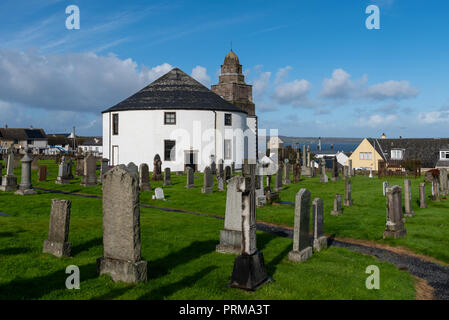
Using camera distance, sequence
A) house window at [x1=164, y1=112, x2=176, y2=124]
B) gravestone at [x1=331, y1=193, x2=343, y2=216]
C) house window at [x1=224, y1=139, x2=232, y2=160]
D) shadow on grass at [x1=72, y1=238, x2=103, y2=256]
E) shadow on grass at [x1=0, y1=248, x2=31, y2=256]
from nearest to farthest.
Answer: shadow on grass at [x1=0, y1=248, x2=31, y2=256], shadow on grass at [x1=72, y1=238, x2=103, y2=256], gravestone at [x1=331, y1=193, x2=343, y2=216], house window at [x1=164, y1=112, x2=176, y2=124], house window at [x1=224, y1=139, x2=232, y2=160]

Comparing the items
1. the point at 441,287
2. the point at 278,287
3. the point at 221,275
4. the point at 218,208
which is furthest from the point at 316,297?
the point at 218,208

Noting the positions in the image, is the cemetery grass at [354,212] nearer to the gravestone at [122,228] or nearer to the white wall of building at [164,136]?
the gravestone at [122,228]

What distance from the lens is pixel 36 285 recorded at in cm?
720

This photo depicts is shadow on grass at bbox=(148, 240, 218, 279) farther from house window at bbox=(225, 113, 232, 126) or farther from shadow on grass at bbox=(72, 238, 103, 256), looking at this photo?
house window at bbox=(225, 113, 232, 126)

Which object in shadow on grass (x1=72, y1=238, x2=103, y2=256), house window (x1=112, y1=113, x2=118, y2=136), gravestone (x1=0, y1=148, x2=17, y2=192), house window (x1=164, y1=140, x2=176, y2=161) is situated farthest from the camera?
house window (x1=112, y1=113, x2=118, y2=136)

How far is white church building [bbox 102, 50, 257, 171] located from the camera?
39250 millimetres

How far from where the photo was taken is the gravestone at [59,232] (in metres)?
9.07

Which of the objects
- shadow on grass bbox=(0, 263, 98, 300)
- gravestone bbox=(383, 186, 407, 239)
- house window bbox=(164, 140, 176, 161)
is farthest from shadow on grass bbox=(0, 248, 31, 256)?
house window bbox=(164, 140, 176, 161)

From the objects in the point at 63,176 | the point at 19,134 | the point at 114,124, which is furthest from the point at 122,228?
the point at 19,134

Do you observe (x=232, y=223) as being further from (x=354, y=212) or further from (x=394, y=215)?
(x=354, y=212)

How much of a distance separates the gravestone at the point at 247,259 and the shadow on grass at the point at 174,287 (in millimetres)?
872

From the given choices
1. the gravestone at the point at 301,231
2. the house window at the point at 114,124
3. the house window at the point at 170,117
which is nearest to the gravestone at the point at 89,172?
the house window at the point at 170,117

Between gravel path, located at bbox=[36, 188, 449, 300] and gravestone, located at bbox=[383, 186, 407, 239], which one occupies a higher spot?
gravestone, located at bbox=[383, 186, 407, 239]

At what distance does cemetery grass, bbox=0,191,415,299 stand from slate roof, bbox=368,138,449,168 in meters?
55.3
